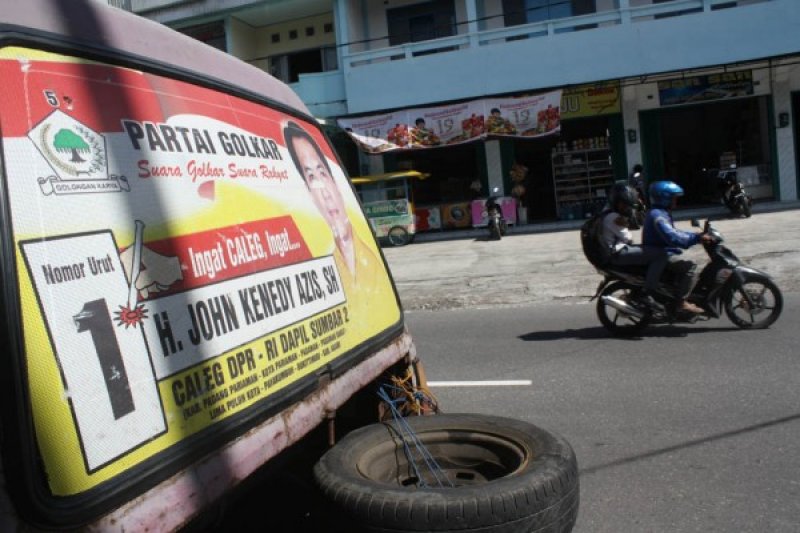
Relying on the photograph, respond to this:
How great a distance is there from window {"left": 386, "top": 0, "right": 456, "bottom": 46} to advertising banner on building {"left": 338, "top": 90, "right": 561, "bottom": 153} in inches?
157

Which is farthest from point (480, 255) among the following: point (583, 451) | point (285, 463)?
point (285, 463)

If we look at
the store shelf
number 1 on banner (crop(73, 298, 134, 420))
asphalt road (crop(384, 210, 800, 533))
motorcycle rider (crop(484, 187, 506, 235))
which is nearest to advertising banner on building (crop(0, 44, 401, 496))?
number 1 on banner (crop(73, 298, 134, 420))

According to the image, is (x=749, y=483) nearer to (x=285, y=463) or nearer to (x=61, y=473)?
(x=285, y=463)

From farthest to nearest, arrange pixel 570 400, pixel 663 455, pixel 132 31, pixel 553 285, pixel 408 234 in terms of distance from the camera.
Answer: pixel 408 234
pixel 553 285
pixel 570 400
pixel 663 455
pixel 132 31

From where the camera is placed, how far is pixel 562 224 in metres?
19.6

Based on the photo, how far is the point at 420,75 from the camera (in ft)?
64.7

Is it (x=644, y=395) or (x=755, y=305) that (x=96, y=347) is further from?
(x=755, y=305)

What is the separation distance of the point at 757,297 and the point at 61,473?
7.46 meters

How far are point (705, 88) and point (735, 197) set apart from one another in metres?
4.03

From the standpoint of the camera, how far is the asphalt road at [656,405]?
11.9 ft

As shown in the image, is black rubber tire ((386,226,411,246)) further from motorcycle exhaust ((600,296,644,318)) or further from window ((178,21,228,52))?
motorcycle exhaust ((600,296,644,318))

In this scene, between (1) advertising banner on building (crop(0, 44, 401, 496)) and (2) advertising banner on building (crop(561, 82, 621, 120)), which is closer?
(1) advertising banner on building (crop(0, 44, 401, 496))

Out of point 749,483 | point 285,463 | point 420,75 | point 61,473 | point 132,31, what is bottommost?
point 749,483

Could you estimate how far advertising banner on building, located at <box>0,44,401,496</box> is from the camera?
1519mm
